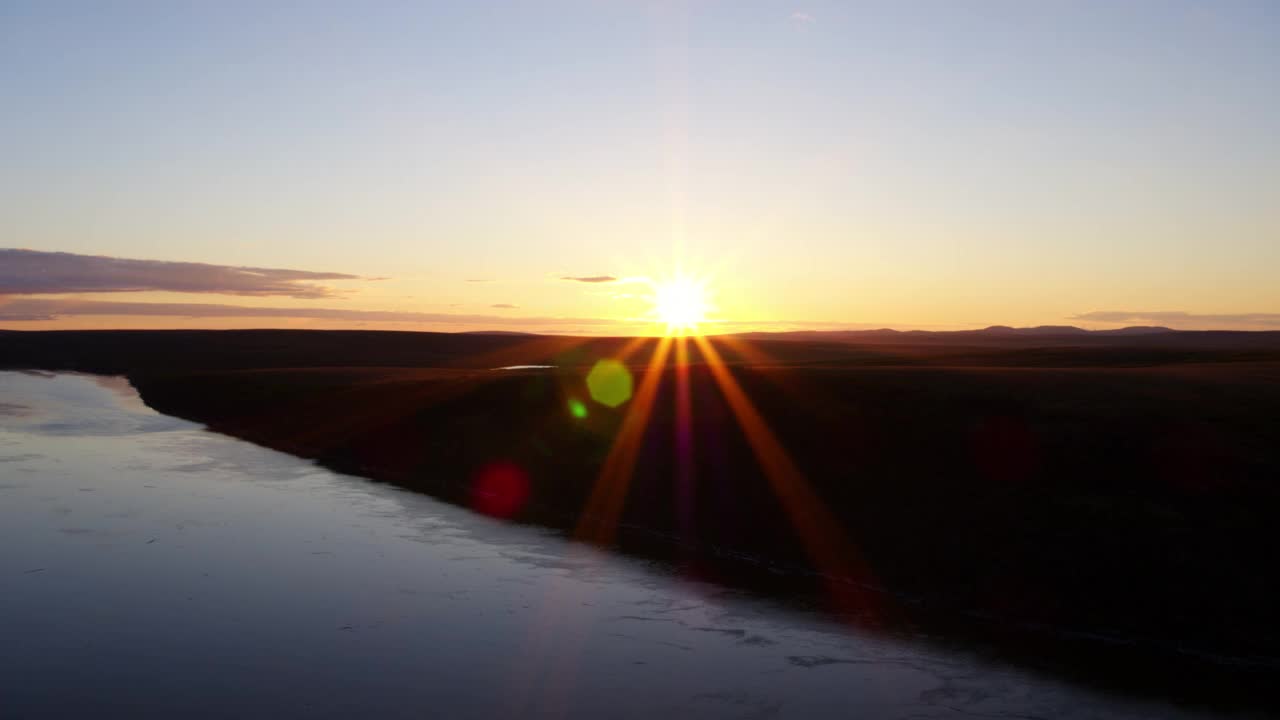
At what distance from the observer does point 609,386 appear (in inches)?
2164

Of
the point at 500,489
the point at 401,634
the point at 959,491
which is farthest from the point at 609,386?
the point at 401,634

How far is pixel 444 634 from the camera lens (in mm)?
23266

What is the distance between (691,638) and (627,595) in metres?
3.88

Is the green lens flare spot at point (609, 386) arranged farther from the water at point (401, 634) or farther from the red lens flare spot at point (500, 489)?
the water at point (401, 634)

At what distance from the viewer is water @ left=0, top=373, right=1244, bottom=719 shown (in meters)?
19.4

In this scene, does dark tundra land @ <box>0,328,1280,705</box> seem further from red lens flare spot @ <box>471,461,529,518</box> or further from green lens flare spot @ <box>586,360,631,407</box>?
green lens flare spot @ <box>586,360,631,407</box>

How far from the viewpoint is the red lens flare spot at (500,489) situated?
126ft

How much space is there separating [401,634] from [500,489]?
18.5 m

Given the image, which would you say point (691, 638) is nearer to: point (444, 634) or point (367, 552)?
point (444, 634)

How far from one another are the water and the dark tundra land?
2.59 m

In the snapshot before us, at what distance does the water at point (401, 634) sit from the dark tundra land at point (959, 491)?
2.59m

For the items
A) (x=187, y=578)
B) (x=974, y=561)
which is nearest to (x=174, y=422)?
(x=187, y=578)

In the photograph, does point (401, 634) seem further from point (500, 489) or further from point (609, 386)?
point (609, 386)

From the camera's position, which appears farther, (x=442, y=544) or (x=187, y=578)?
(x=442, y=544)
